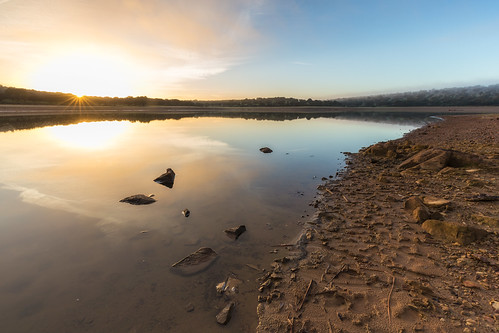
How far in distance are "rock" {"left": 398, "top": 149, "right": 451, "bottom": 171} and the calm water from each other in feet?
12.0

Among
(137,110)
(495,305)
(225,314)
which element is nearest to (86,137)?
(225,314)

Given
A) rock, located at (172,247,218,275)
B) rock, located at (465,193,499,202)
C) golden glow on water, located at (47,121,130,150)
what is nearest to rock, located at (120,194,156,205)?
rock, located at (172,247,218,275)

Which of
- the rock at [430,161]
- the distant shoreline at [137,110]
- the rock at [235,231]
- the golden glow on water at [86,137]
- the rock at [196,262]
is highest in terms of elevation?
the distant shoreline at [137,110]

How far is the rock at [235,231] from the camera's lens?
18.9 feet

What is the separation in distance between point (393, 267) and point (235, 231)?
3593mm

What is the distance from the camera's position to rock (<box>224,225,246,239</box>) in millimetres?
5762

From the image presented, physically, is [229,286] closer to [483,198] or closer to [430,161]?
[483,198]

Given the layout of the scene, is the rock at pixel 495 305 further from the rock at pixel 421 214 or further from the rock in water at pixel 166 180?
the rock in water at pixel 166 180

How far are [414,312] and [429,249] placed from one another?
209cm

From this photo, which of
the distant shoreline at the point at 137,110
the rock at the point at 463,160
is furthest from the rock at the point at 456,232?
the distant shoreline at the point at 137,110

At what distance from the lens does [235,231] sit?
5.80 m

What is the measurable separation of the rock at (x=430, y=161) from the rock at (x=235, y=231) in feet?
31.6

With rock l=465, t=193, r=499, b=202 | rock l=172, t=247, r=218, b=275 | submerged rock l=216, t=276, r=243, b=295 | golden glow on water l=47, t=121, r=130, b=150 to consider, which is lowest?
submerged rock l=216, t=276, r=243, b=295

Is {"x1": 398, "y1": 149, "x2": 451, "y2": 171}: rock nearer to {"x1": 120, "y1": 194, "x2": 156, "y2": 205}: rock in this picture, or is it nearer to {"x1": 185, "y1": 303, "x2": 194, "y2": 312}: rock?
{"x1": 185, "y1": 303, "x2": 194, "y2": 312}: rock
